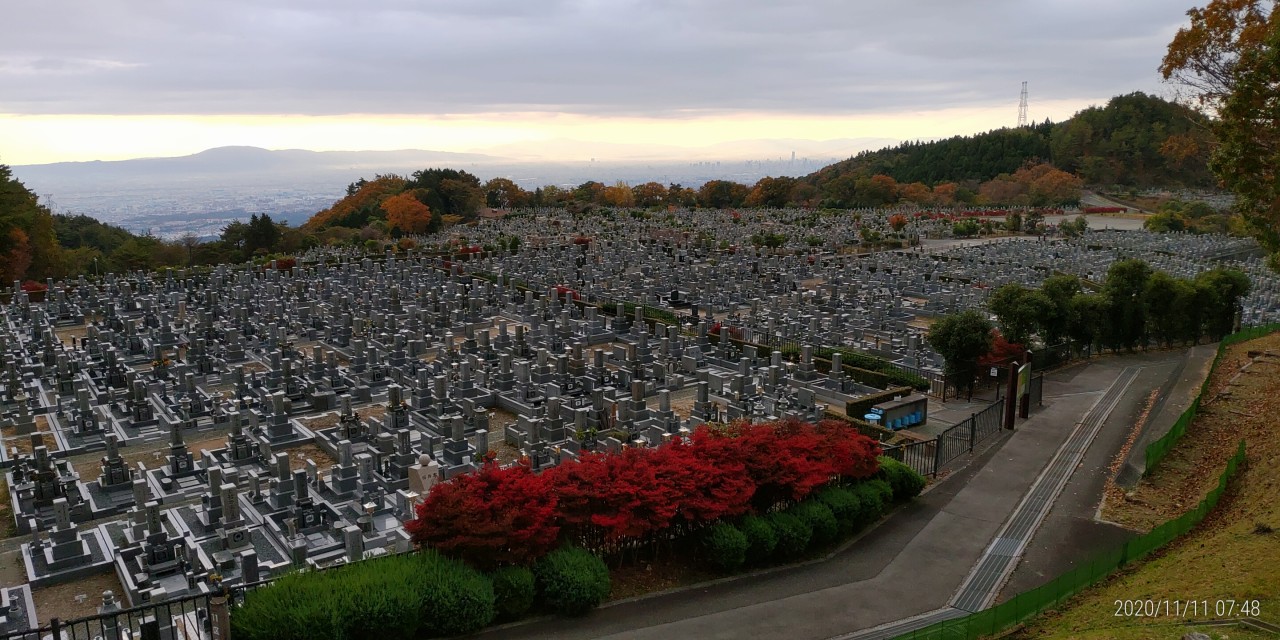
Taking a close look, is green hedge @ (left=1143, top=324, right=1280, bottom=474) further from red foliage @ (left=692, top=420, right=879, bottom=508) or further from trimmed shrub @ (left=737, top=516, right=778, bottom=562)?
trimmed shrub @ (left=737, top=516, right=778, bottom=562)

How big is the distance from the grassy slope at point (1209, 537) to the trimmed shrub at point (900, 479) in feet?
12.1

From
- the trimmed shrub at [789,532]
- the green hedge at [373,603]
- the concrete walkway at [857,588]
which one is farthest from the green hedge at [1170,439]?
the green hedge at [373,603]

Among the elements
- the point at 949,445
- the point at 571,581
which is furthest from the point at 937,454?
the point at 571,581

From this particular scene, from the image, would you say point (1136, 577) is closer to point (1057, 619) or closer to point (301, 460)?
point (1057, 619)

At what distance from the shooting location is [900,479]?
51.2 ft

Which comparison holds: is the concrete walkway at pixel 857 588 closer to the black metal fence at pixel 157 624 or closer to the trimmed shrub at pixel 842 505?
the trimmed shrub at pixel 842 505

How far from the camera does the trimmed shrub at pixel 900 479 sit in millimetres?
15555

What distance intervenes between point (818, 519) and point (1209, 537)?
6302mm

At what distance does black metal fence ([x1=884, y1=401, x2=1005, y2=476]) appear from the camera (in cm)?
1727

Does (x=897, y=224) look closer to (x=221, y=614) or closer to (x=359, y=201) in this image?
(x=359, y=201)

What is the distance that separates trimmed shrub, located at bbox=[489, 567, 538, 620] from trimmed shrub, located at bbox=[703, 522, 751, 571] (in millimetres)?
3151

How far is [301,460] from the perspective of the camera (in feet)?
63.0

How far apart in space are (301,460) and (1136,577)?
1776 centimetres

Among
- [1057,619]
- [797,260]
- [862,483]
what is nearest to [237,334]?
[862,483]
